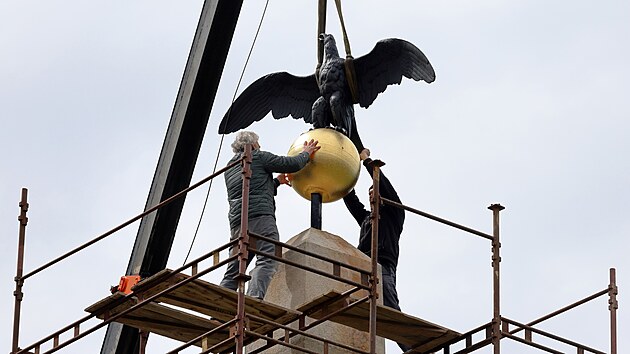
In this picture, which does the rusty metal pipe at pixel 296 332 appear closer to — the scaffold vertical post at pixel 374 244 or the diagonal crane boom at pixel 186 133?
the scaffold vertical post at pixel 374 244

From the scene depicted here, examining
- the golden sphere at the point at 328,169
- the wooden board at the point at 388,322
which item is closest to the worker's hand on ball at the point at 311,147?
the golden sphere at the point at 328,169

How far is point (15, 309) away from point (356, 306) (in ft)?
10.6

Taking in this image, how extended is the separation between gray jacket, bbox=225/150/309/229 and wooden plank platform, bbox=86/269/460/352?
102cm

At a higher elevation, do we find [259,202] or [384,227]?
[384,227]

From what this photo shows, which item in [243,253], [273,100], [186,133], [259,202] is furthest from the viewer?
[186,133]

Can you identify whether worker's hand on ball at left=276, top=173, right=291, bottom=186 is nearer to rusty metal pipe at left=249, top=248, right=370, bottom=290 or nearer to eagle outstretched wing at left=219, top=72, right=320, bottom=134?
eagle outstretched wing at left=219, top=72, right=320, bottom=134

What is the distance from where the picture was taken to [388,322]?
2273cm

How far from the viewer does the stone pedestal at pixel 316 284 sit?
23.1m

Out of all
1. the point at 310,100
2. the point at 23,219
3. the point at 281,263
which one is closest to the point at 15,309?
the point at 23,219

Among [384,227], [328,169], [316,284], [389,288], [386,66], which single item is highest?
[386,66]

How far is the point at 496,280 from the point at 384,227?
6.65 feet

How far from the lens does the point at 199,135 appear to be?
27.9m

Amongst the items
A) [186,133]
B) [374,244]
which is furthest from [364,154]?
[186,133]

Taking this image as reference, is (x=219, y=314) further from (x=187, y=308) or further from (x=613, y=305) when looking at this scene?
(x=613, y=305)
